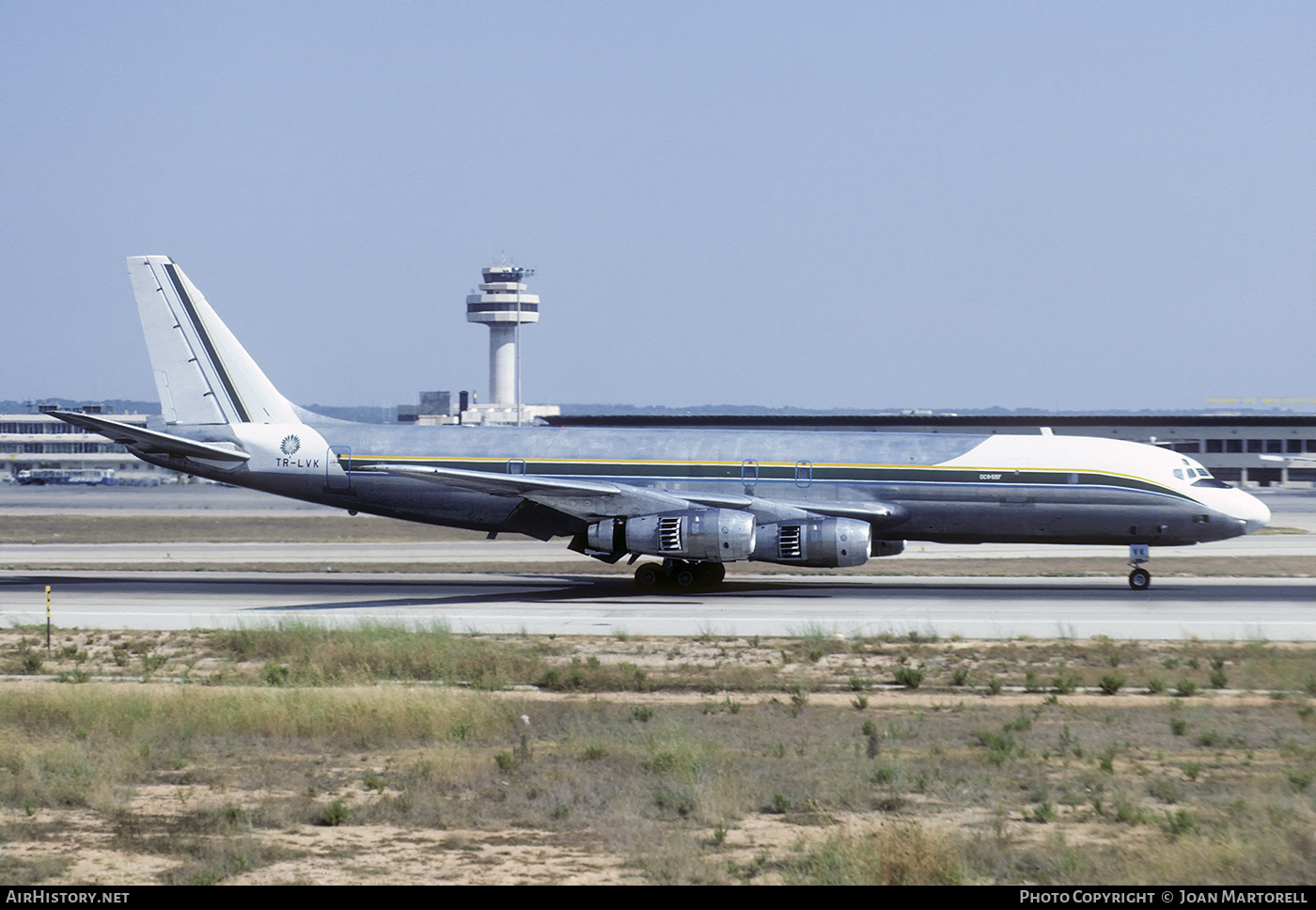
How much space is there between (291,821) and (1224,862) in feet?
29.4

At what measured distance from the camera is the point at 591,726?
1730cm

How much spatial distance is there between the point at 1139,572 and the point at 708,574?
1247 centimetres

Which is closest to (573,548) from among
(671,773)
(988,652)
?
(988,652)

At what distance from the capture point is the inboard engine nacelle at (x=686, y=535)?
108 feet

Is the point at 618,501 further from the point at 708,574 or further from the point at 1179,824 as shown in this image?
the point at 1179,824

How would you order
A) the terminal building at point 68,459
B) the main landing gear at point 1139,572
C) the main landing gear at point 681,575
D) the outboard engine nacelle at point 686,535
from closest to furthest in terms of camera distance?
the outboard engine nacelle at point 686,535 < the main landing gear at point 1139,572 < the main landing gear at point 681,575 < the terminal building at point 68,459

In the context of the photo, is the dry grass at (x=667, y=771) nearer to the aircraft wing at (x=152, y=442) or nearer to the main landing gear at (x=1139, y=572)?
the main landing gear at (x=1139, y=572)

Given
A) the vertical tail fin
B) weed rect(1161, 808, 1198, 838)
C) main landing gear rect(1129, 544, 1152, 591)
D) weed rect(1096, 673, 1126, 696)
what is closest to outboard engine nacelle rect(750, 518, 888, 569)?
main landing gear rect(1129, 544, 1152, 591)

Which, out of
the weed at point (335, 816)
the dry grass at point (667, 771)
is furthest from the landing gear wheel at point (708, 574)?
the weed at point (335, 816)

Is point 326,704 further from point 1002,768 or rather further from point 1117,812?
point 1117,812

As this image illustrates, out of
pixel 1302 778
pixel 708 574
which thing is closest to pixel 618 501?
pixel 708 574

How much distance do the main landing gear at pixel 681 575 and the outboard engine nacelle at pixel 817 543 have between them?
3.01 metres

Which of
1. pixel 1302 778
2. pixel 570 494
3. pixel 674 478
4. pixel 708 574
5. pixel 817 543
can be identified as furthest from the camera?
pixel 708 574

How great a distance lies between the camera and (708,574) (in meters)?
36.5
